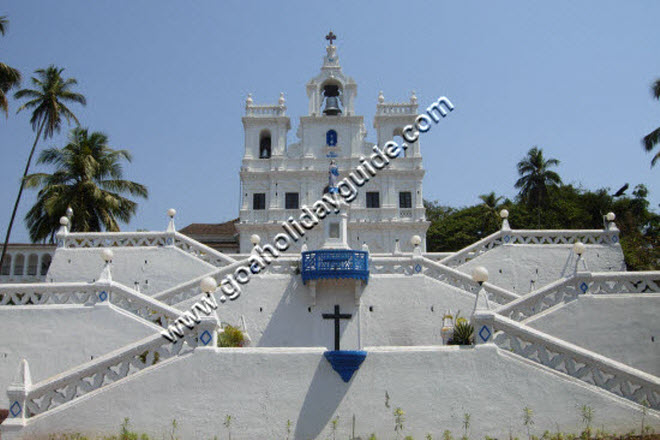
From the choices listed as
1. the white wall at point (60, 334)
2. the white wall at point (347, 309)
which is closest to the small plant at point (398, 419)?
the white wall at point (60, 334)

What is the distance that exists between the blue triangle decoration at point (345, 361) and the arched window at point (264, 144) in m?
32.6

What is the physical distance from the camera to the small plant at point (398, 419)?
12461 millimetres

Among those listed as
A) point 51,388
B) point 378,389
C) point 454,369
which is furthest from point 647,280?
point 51,388

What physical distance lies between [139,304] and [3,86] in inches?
670

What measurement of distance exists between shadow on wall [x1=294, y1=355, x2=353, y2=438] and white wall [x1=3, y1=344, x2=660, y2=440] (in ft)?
0.07

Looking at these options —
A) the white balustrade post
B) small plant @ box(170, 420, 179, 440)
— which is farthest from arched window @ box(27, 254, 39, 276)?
small plant @ box(170, 420, 179, 440)

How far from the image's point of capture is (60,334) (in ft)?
55.9

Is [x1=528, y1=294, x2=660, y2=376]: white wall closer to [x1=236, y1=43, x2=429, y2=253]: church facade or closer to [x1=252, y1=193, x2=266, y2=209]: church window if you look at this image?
[x1=236, y1=43, x2=429, y2=253]: church facade

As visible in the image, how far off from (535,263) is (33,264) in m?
32.8

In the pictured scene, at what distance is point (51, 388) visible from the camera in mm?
12703

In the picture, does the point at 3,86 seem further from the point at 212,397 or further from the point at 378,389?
the point at 378,389

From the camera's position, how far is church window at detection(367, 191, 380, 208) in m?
42.0

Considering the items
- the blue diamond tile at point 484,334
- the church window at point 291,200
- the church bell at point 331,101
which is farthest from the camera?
the church bell at point 331,101

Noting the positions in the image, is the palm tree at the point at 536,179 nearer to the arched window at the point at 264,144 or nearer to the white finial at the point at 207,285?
the arched window at the point at 264,144
